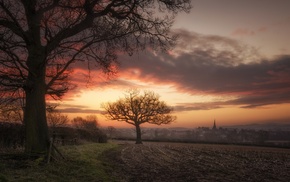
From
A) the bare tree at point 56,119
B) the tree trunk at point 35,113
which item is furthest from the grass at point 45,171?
the bare tree at point 56,119

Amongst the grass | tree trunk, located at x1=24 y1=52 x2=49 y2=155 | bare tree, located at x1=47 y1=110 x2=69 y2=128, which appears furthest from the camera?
bare tree, located at x1=47 y1=110 x2=69 y2=128

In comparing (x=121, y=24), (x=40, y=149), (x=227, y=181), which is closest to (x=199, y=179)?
(x=227, y=181)

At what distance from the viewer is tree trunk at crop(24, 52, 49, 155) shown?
14977mm

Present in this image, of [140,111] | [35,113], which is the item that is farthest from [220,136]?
[35,113]

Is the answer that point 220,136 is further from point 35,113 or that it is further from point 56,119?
point 35,113

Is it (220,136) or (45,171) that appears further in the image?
(220,136)

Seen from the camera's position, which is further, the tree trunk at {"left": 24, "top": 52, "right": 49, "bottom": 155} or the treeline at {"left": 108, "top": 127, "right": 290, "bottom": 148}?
the treeline at {"left": 108, "top": 127, "right": 290, "bottom": 148}

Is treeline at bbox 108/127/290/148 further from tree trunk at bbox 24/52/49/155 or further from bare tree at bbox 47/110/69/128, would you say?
tree trunk at bbox 24/52/49/155

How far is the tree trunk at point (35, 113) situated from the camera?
590 inches

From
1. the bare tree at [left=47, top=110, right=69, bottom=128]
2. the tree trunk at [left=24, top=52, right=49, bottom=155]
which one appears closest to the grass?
the tree trunk at [left=24, top=52, right=49, bottom=155]

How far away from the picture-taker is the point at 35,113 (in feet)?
49.5

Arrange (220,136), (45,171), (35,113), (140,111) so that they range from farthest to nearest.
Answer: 1. (220,136)
2. (140,111)
3. (35,113)
4. (45,171)

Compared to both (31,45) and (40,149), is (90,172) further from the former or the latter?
(31,45)

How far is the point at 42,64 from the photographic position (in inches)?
589
